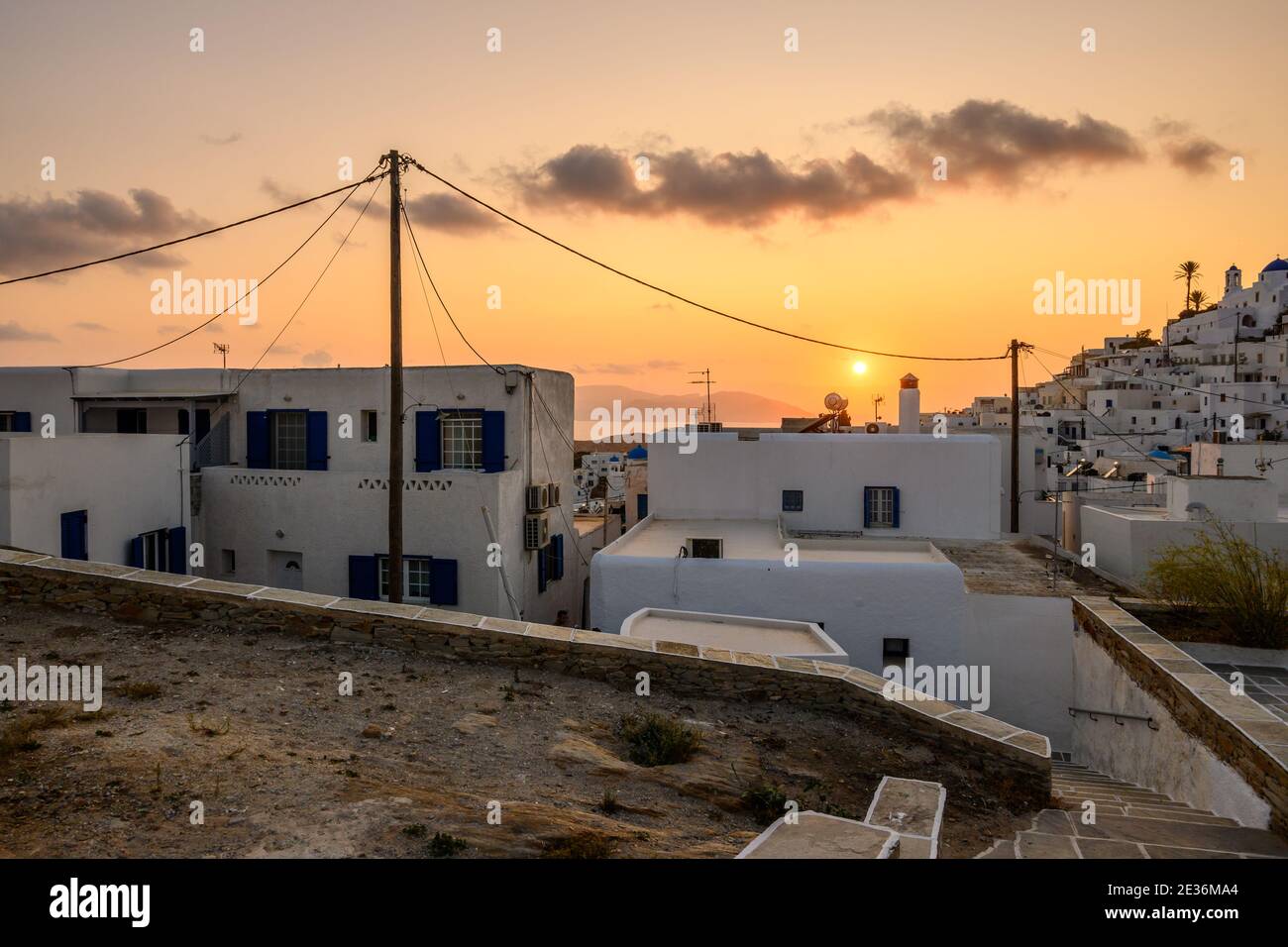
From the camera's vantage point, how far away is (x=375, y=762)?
689 centimetres

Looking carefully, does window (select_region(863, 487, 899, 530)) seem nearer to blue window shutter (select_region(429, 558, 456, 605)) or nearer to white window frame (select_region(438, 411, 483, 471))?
white window frame (select_region(438, 411, 483, 471))

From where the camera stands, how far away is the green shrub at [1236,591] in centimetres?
1205

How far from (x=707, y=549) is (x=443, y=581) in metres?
5.84

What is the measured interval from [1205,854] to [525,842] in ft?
18.2

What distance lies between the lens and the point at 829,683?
9578 millimetres

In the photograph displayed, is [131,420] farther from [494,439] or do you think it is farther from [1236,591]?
[1236,591]

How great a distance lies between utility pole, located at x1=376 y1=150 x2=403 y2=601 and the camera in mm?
14414

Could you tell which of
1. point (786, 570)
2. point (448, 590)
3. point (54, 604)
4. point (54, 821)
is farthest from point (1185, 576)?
point (54, 604)

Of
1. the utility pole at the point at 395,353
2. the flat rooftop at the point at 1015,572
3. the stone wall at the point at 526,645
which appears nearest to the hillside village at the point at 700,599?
the stone wall at the point at 526,645

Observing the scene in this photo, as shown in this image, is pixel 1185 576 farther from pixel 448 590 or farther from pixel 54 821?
pixel 54 821

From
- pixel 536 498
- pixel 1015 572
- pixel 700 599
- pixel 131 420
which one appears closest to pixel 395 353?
pixel 536 498

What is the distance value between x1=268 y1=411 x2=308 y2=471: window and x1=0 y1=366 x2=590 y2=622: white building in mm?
34

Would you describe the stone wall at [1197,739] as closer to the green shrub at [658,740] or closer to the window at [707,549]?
the green shrub at [658,740]

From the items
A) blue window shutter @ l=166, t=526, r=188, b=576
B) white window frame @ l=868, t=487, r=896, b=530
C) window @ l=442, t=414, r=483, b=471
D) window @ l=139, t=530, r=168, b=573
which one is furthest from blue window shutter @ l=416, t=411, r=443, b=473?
white window frame @ l=868, t=487, r=896, b=530
